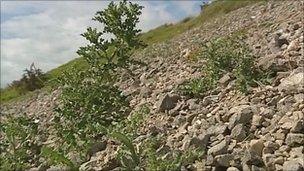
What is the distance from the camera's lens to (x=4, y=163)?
427 inches

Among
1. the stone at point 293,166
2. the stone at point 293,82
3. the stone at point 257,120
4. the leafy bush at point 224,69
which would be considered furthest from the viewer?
the leafy bush at point 224,69

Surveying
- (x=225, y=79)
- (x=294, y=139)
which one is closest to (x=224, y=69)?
(x=225, y=79)

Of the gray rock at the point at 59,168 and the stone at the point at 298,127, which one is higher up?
the gray rock at the point at 59,168

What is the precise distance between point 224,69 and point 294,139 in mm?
3553

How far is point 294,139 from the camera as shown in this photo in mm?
8016

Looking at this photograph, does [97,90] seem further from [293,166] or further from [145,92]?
[293,166]

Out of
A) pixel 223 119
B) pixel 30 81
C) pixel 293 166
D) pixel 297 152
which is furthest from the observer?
pixel 30 81

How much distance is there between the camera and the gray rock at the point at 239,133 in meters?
8.50

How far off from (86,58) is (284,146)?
5.10m

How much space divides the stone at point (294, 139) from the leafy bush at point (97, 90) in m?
3.25

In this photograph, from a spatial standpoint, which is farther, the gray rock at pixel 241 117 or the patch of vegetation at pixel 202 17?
the patch of vegetation at pixel 202 17

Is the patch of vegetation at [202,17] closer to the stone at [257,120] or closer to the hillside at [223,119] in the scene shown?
the hillside at [223,119]

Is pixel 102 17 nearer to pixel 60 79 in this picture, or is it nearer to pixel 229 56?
pixel 60 79

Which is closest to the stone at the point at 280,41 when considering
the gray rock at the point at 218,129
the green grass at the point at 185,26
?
the gray rock at the point at 218,129
